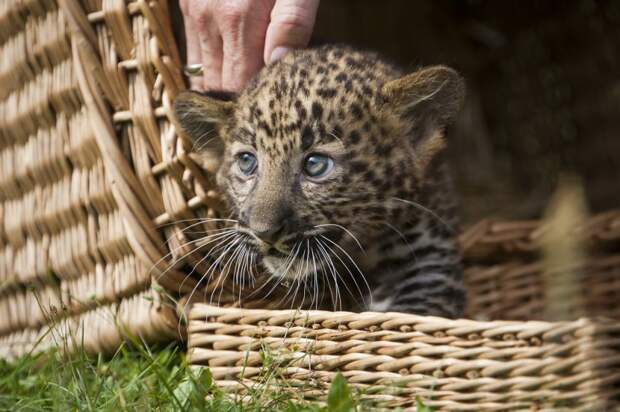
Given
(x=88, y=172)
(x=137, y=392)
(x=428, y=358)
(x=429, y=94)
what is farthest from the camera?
(x=88, y=172)

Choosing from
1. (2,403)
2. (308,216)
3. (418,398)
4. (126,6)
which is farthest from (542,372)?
(126,6)

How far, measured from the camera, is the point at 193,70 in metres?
3.64

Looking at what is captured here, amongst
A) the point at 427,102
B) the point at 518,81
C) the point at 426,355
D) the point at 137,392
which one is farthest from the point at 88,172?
the point at 518,81

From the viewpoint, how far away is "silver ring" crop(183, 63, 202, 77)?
363 centimetres

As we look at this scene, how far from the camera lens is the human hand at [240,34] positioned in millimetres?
3348

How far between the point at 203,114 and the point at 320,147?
1.87 feet

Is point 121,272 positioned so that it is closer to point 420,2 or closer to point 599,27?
point 599,27

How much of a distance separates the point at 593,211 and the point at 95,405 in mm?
4763

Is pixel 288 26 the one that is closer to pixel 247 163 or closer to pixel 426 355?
pixel 247 163

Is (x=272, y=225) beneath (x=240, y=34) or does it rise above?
beneath

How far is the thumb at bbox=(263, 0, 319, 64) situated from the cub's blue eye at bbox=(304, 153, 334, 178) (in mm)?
558

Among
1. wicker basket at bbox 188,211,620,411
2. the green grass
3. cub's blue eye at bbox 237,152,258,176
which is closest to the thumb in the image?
cub's blue eye at bbox 237,152,258,176

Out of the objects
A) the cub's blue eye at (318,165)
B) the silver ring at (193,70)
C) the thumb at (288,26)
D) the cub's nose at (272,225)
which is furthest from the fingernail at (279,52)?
the cub's nose at (272,225)

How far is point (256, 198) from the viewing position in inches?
121
